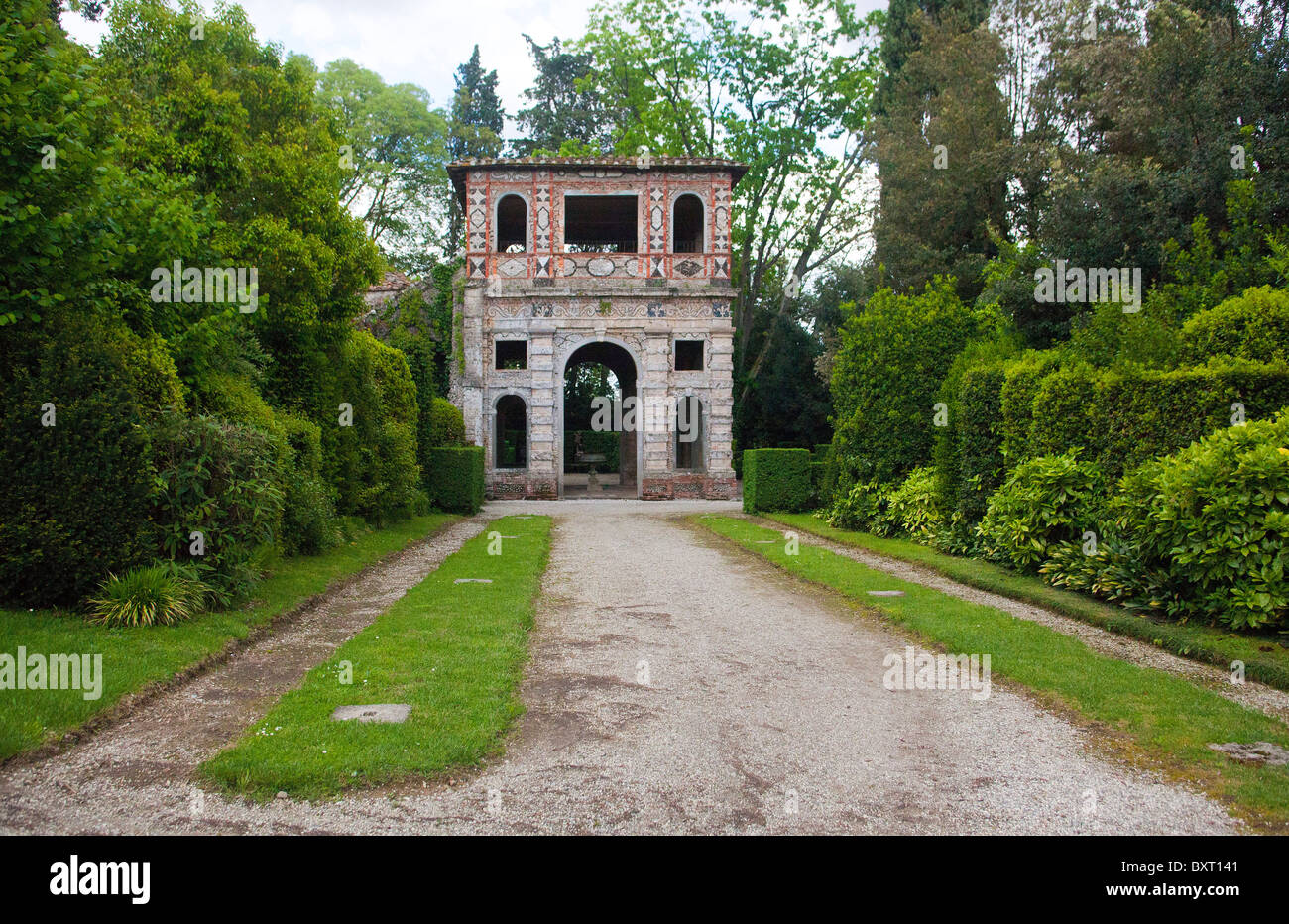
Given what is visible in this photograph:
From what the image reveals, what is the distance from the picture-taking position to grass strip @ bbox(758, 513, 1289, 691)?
6.95 metres

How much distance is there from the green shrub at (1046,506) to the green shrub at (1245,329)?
2.05 metres

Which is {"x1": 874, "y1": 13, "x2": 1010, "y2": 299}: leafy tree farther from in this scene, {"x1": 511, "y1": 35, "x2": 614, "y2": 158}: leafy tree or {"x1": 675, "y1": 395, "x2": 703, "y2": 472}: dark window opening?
{"x1": 511, "y1": 35, "x2": 614, "y2": 158}: leafy tree

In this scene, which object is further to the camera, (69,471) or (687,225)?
(687,225)

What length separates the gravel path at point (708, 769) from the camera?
13.7ft

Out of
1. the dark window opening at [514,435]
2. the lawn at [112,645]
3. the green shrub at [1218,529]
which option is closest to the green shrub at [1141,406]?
the green shrub at [1218,529]

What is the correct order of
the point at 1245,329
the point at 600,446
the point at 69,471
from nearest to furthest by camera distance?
1. the point at 69,471
2. the point at 1245,329
3. the point at 600,446

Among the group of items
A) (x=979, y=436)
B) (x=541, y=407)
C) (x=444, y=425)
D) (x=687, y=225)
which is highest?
(x=687, y=225)

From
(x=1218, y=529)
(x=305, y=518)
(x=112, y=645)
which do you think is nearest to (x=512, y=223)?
(x=305, y=518)

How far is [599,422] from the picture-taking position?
135ft

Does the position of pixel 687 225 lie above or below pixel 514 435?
above

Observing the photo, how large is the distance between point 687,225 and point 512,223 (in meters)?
6.83

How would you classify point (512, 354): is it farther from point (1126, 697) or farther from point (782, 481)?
point (1126, 697)

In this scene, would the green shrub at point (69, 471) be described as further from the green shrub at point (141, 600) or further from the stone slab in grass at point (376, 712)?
the stone slab in grass at point (376, 712)

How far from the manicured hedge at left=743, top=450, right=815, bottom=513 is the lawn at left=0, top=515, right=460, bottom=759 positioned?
13526mm
